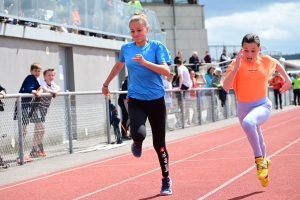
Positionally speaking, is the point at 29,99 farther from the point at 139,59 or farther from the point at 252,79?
the point at 139,59

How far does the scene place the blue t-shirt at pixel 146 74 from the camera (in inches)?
333

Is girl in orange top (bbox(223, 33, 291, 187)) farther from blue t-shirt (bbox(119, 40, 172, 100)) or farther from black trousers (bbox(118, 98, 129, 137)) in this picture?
black trousers (bbox(118, 98, 129, 137))

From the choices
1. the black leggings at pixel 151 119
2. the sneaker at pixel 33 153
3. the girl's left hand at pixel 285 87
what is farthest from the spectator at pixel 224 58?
the black leggings at pixel 151 119

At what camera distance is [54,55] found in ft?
62.8

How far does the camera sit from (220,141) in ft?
56.5

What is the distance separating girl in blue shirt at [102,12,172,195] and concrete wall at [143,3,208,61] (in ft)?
137

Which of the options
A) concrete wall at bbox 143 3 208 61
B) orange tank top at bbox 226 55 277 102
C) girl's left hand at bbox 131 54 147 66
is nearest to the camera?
girl's left hand at bbox 131 54 147 66

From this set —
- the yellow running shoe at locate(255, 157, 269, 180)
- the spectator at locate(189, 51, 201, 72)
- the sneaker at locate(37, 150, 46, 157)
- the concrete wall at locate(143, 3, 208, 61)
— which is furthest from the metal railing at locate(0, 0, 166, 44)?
the concrete wall at locate(143, 3, 208, 61)

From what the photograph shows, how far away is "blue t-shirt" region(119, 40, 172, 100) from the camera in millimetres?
8469

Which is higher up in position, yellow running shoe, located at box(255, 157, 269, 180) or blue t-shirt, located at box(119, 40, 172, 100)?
blue t-shirt, located at box(119, 40, 172, 100)

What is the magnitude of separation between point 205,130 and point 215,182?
12450 millimetres

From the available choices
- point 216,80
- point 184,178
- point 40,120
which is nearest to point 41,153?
point 40,120

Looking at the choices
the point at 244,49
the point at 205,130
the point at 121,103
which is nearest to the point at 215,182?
the point at 244,49

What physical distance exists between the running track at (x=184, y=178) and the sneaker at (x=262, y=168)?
0.65 feet
